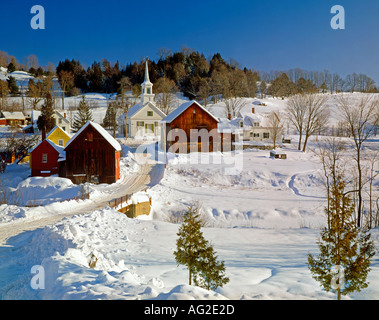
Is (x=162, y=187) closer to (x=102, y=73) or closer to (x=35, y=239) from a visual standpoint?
(x=35, y=239)

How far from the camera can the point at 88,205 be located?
1875 centimetres

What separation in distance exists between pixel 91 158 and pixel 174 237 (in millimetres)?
15938

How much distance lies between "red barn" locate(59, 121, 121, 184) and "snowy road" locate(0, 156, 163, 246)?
197 centimetres

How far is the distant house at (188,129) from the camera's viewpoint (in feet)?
126

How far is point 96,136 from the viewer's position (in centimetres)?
2666

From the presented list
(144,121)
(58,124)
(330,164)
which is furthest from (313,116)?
(58,124)

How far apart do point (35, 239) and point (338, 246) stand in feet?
37.9

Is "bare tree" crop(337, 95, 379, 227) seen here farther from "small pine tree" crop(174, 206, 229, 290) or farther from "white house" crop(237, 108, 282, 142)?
"small pine tree" crop(174, 206, 229, 290)

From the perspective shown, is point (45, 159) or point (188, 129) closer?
point (45, 159)

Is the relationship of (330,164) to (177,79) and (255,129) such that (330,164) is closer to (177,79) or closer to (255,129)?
(255,129)

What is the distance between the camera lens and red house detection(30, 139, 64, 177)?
29.1m

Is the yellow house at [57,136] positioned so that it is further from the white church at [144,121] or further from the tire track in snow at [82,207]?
the tire track in snow at [82,207]

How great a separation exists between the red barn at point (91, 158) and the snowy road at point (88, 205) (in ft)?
6.48

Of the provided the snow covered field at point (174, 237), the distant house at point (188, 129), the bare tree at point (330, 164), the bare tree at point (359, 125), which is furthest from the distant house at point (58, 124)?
the bare tree at point (359, 125)
